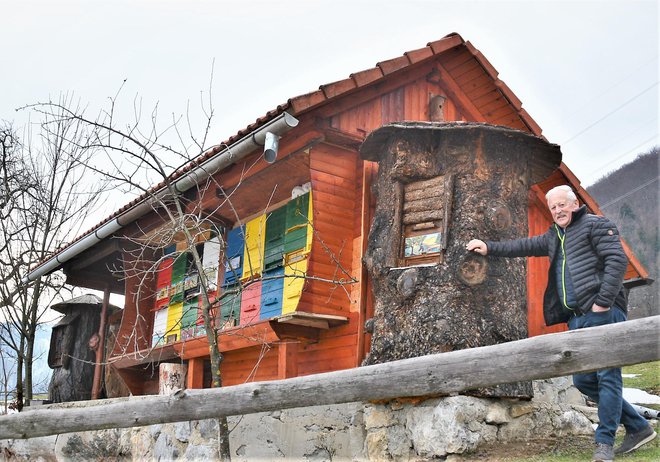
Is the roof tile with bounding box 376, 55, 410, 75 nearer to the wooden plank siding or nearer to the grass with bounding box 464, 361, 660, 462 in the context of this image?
the wooden plank siding

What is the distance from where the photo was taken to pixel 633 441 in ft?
16.4

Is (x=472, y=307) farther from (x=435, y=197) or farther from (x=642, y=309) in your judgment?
(x=642, y=309)

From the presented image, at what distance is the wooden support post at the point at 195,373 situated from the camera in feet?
31.4

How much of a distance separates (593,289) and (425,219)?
2.20 m

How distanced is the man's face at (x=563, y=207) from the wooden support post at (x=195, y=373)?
5.99 metres

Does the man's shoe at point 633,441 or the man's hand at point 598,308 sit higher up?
the man's hand at point 598,308

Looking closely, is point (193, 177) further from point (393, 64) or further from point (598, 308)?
point (598, 308)

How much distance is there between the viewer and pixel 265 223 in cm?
920

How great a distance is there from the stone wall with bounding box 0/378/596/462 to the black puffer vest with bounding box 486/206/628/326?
126cm

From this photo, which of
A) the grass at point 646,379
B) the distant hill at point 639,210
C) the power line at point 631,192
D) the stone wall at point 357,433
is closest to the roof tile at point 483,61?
the stone wall at point 357,433

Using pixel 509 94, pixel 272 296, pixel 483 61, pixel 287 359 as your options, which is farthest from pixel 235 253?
pixel 509 94

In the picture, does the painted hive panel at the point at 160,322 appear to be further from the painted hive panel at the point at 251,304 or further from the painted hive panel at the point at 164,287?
the painted hive panel at the point at 251,304

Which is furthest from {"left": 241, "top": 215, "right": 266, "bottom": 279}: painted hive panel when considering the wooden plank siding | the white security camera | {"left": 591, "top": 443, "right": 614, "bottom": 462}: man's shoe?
{"left": 591, "top": 443, "right": 614, "bottom": 462}: man's shoe

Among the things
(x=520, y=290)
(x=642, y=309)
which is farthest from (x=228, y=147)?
(x=642, y=309)
